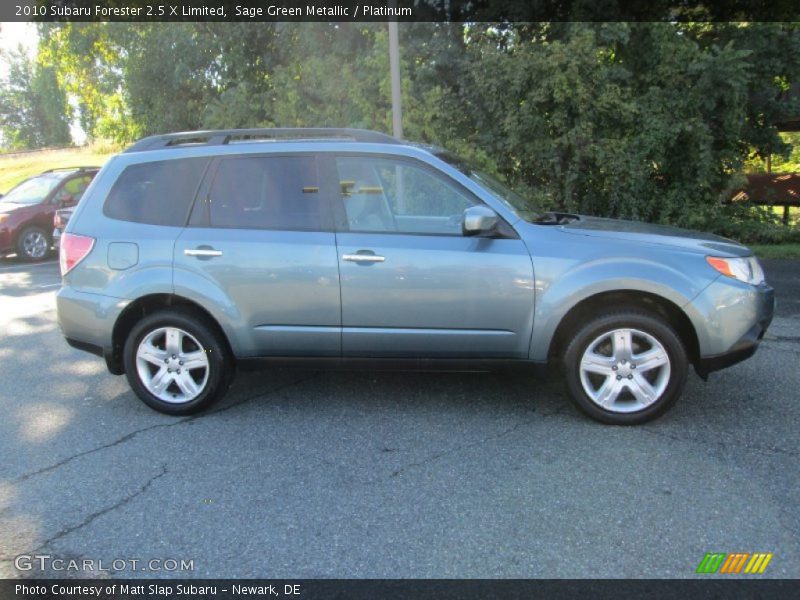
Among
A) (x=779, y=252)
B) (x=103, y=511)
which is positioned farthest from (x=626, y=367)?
(x=779, y=252)

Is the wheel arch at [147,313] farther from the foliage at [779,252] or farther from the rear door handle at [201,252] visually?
the foliage at [779,252]

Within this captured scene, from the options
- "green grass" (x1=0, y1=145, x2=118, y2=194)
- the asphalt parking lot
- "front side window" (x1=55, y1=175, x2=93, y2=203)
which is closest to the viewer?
the asphalt parking lot

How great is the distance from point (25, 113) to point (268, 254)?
90456 mm

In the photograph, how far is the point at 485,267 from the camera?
411 centimetres

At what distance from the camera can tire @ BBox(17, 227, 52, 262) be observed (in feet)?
42.3

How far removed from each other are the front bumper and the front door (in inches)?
43.9

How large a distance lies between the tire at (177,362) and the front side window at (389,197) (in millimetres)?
1262

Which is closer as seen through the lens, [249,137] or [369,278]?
[369,278]

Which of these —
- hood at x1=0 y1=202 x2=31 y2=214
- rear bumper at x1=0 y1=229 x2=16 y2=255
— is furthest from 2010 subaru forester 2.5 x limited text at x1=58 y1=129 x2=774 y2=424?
hood at x1=0 y1=202 x2=31 y2=214

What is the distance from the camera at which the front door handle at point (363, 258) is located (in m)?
4.20

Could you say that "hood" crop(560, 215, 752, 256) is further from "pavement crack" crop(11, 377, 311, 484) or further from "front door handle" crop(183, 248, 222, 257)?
"pavement crack" crop(11, 377, 311, 484)

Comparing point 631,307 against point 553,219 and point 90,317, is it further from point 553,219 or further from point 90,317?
→ point 90,317

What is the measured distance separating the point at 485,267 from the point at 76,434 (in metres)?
2.84

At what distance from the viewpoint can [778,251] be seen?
1079 cm
